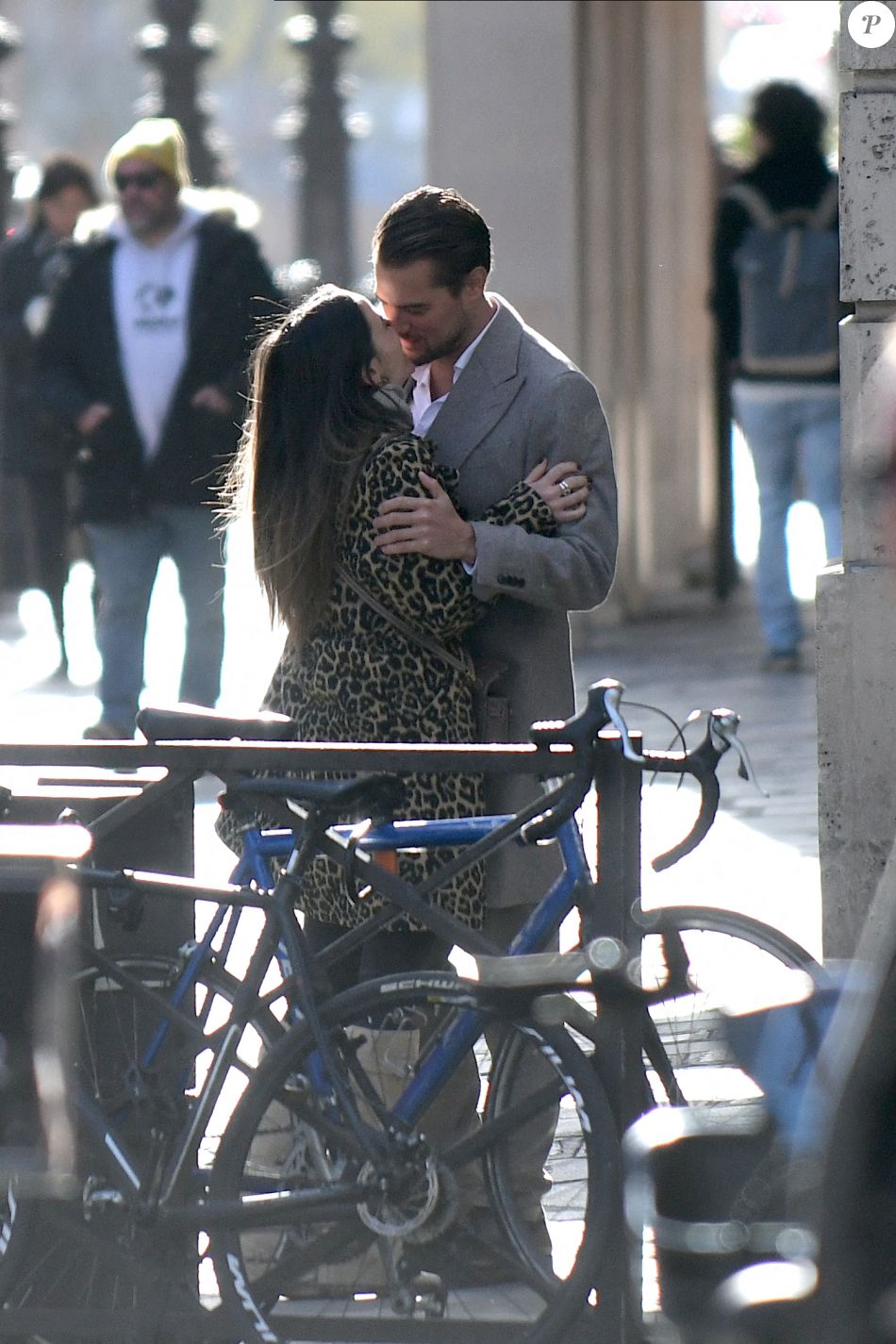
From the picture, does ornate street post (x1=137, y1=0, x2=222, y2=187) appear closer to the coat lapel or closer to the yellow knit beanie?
the yellow knit beanie

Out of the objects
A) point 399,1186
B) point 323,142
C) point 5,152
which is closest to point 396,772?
point 399,1186

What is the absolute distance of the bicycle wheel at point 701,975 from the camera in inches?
154

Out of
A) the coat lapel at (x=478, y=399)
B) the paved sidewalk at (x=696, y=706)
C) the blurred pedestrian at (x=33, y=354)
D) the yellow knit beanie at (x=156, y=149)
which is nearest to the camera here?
the coat lapel at (x=478, y=399)

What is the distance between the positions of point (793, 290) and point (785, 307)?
76 mm

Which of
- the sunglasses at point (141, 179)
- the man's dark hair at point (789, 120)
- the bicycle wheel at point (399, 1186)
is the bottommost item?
the bicycle wheel at point (399, 1186)

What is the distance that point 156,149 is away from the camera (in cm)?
805

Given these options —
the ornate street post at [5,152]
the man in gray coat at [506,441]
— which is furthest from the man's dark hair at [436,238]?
the ornate street post at [5,152]

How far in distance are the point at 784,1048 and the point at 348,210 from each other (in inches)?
561

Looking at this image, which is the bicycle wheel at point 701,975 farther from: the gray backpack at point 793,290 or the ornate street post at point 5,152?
the ornate street post at point 5,152

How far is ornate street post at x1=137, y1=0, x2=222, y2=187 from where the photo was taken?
14562 mm

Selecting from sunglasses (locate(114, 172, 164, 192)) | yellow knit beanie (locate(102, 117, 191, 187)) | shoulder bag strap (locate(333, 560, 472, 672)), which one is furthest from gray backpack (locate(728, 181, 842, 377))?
shoulder bag strap (locate(333, 560, 472, 672))

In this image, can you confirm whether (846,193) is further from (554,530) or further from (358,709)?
(358,709)

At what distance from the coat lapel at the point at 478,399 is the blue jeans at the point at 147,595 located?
3.83 m

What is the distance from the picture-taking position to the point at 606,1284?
12.4 feet
